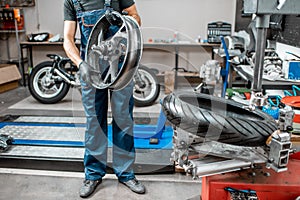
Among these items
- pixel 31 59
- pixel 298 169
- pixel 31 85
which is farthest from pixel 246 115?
pixel 31 59

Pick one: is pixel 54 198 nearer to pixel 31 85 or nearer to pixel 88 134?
pixel 88 134

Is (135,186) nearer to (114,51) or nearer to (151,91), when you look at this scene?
(114,51)

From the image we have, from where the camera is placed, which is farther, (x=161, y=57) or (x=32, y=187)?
(x=161, y=57)

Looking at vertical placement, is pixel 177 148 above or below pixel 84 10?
below

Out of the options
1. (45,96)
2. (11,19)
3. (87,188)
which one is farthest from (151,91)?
(11,19)

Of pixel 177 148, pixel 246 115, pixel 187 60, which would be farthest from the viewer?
pixel 187 60

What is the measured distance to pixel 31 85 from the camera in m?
3.95

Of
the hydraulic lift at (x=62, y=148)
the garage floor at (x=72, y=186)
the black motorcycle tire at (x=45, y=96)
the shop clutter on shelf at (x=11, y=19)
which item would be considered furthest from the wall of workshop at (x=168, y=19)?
the garage floor at (x=72, y=186)

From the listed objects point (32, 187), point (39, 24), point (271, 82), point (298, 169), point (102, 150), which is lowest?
point (32, 187)

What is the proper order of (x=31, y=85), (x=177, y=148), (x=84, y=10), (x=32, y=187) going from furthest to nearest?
(x=31, y=85) < (x=32, y=187) < (x=84, y=10) < (x=177, y=148)

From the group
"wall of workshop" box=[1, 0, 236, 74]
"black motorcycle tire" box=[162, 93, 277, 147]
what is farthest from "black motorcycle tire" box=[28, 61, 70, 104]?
"black motorcycle tire" box=[162, 93, 277, 147]

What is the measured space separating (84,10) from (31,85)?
2517mm

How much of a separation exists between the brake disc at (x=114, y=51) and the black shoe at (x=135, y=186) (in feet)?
2.61

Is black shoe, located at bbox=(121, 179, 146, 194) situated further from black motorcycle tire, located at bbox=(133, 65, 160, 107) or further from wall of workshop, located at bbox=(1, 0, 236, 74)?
wall of workshop, located at bbox=(1, 0, 236, 74)
